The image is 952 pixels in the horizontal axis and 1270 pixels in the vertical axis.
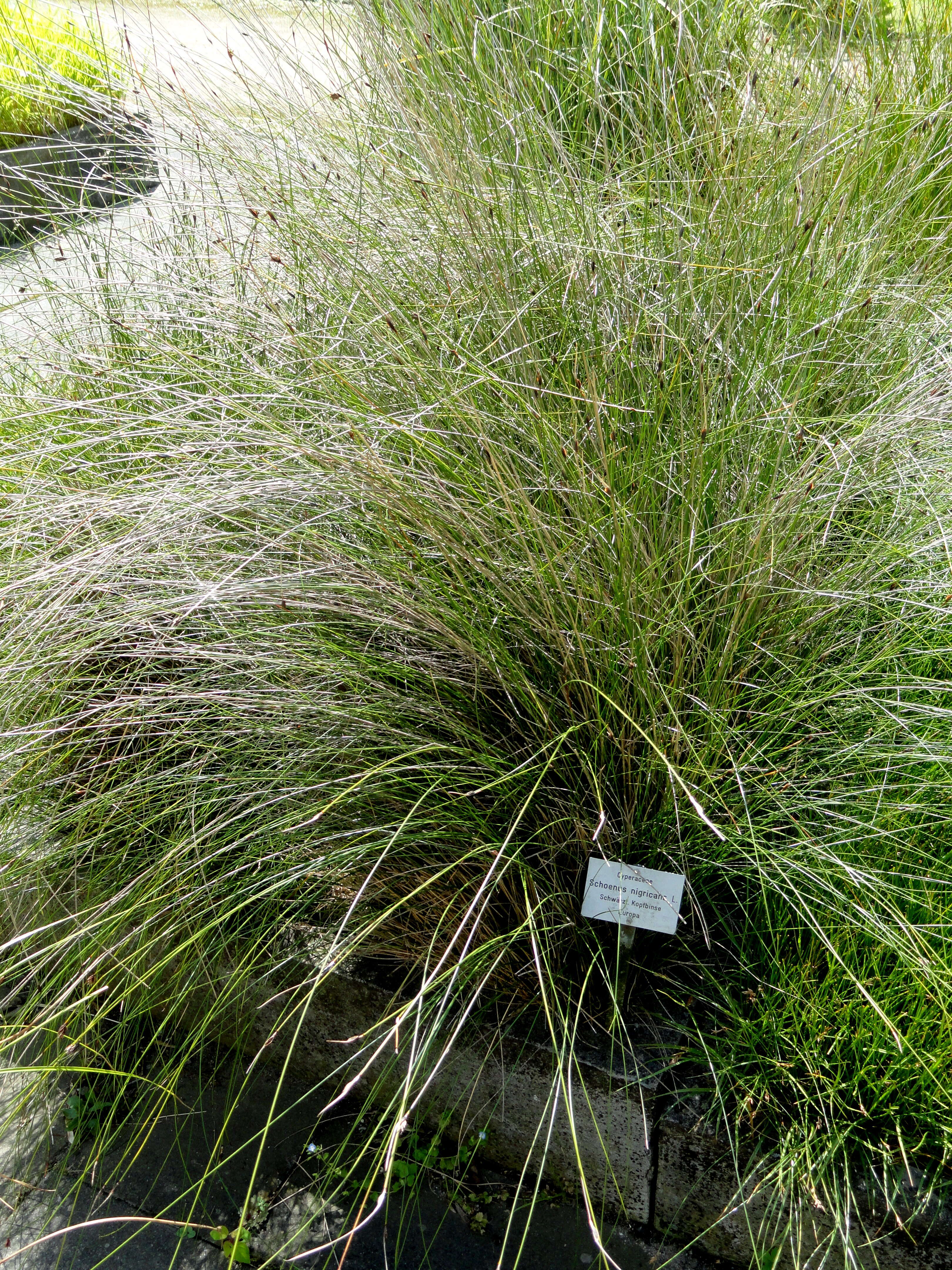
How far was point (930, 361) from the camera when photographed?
212cm

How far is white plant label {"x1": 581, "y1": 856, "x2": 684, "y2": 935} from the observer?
136cm

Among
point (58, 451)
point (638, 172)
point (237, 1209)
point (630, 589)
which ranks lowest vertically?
point (237, 1209)

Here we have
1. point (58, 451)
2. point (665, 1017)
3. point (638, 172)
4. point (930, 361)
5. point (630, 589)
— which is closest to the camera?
point (630, 589)

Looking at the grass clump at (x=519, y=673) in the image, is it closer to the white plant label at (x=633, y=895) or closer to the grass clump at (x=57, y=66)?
the white plant label at (x=633, y=895)

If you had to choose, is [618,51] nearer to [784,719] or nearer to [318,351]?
[318,351]

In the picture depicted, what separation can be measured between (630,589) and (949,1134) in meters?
0.83

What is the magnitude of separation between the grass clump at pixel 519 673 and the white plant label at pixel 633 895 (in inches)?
3.9

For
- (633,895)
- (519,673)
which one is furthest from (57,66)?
(633,895)

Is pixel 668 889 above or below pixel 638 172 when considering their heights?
below

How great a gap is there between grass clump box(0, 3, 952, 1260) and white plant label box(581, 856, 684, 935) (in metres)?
0.10

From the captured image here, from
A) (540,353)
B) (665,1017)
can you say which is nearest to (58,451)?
(540,353)

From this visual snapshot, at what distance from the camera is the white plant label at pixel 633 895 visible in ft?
4.47

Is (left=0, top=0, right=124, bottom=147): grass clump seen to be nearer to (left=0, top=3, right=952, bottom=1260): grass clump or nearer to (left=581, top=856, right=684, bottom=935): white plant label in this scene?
(left=0, top=3, right=952, bottom=1260): grass clump

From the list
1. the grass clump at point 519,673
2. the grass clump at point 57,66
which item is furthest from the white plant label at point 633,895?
the grass clump at point 57,66
